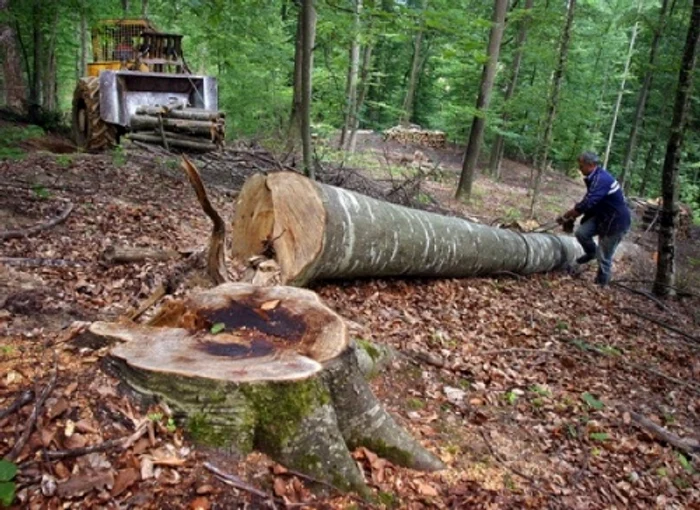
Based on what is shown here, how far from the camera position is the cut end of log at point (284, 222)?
421 centimetres

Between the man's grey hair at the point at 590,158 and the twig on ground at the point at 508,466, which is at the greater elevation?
the man's grey hair at the point at 590,158

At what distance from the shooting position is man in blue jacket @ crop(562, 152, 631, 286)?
7.33m

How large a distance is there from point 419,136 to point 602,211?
63.5 feet

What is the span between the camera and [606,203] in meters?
7.47

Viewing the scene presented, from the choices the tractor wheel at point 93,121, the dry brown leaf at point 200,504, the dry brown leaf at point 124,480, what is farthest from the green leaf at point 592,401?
the tractor wheel at point 93,121

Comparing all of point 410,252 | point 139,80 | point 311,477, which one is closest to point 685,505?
point 311,477

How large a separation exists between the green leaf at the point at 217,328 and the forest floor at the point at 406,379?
1.83 feet

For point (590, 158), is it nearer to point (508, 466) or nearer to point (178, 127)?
point (508, 466)

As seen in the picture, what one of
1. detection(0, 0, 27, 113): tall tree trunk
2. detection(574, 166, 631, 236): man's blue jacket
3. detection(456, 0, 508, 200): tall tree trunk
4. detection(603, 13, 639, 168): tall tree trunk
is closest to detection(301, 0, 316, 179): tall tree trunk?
detection(574, 166, 631, 236): man's blue jacket

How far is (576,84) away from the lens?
2452 cm

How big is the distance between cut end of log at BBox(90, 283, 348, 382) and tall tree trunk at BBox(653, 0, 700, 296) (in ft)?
20.6

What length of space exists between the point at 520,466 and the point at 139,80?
1013 centimetres

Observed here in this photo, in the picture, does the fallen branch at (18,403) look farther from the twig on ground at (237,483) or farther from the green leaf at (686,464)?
the green leaf at (686,464)

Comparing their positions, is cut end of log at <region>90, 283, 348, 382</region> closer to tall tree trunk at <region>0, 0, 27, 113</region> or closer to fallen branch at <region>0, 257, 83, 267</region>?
fallen branch at <region>0, 257, 83, 267</region>
